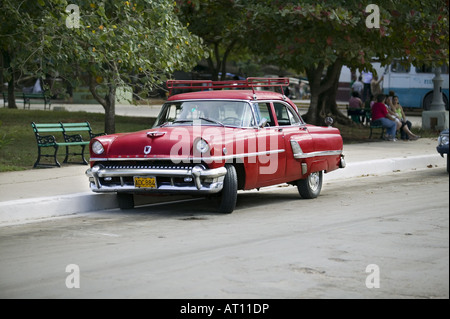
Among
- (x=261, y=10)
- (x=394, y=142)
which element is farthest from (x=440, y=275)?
(x=394, y=142)

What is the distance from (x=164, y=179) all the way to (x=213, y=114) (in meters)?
1.55

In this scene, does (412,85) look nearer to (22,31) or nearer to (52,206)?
(22,31)

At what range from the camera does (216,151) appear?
447 inches

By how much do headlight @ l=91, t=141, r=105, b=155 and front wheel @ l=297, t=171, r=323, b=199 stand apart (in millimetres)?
3224

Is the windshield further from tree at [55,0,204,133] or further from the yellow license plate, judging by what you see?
tree at [55,0,204,133]

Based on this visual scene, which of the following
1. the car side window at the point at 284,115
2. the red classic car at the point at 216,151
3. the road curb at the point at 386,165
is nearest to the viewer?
the red classic car at the point at 216,151

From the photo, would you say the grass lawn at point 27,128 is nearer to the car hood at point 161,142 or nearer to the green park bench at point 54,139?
the green park bench at point 54,139

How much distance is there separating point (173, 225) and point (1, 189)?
12.0 feet

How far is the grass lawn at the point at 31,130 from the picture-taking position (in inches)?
715

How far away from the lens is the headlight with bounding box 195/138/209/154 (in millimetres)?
11297

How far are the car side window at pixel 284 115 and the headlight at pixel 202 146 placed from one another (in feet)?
7.81

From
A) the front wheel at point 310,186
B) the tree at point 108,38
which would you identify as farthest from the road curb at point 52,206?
the tree at point 108,38

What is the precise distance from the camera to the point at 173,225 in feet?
35.5

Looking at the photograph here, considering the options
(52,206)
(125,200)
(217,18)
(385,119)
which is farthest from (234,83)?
(385,119)
